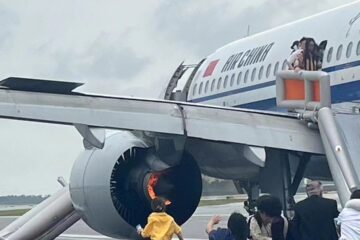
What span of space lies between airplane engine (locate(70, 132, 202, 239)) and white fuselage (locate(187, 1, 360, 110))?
2.71 meters

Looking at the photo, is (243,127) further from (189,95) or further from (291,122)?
(189,95)

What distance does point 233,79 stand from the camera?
71.2 feet

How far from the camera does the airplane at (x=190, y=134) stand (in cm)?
1204

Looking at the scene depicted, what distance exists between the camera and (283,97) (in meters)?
13.1

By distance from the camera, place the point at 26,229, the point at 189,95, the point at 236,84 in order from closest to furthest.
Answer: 1. the point at 26,229
2. the point at 236,84
3. the point at 189,95

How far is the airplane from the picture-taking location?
12.0 meters

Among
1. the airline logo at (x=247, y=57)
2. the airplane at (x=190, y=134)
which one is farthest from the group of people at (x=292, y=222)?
the airline logo at (x=247, y=57)

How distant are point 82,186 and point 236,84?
6653 millimetres

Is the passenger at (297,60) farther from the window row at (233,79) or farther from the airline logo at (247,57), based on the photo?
the airline logo at (247,57)

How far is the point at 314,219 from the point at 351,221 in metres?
1.41

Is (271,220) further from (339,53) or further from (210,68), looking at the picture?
(210,68)

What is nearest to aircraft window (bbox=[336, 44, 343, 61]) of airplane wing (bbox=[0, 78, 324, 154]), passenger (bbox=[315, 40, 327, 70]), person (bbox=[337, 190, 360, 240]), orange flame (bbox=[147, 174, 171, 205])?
passenger (bbox=[315, 40, 327, 70])

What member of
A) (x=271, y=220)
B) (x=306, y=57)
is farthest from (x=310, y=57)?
(x=271, y=220)

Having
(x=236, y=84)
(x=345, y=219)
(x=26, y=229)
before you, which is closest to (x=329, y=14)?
(x=236, y=84)
